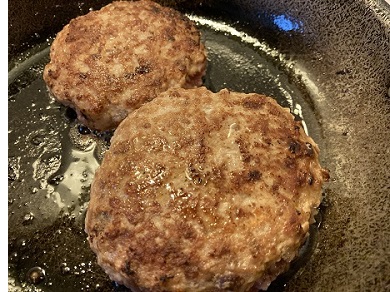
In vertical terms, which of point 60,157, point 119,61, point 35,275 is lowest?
point 35,275

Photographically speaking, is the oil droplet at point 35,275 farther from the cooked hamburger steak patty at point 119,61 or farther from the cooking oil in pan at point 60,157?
the cooked hamburger steak patty at point 119,61

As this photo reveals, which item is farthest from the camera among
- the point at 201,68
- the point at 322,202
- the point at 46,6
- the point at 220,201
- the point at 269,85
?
the point at 46,6

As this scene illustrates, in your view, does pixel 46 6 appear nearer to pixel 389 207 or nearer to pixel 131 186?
pixel 131 186

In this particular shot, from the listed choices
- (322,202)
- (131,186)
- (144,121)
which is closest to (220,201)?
(131,186)

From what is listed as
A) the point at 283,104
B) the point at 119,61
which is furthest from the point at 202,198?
the point at 283,104

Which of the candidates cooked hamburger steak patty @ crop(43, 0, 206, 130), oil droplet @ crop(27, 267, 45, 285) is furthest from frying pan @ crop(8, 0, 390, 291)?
cooked hamburger steak patty @ crop(43, 0, 206, 130)

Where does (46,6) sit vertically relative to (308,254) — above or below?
below

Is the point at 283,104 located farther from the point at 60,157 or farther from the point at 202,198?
the point at 60,157

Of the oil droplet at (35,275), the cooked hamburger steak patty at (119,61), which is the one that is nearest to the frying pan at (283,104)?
the oil droplet at (35,275)
